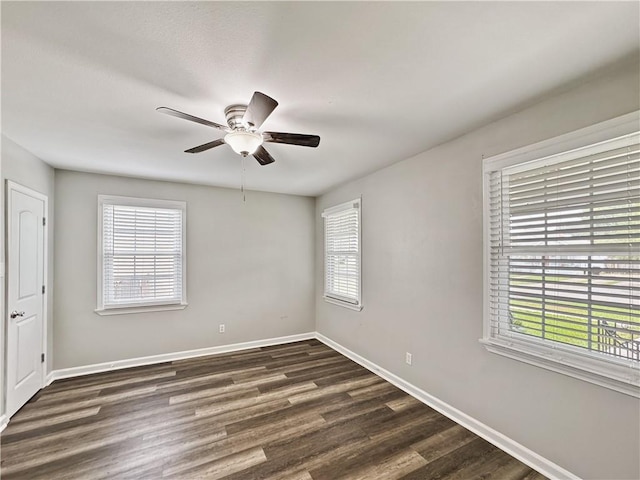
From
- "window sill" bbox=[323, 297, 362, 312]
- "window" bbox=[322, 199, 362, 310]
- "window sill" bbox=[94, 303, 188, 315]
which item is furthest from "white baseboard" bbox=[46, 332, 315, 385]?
"window" bbox=[322, 199, 362, 310]

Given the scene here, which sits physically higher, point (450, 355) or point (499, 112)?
point (499, 112)

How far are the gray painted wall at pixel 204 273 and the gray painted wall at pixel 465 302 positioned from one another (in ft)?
4.40

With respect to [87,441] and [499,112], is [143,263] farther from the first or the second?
[499,112]

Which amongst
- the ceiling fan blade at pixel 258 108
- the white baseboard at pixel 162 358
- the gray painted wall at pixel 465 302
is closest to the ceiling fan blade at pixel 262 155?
the ceiling fan blade at pixel 258 108

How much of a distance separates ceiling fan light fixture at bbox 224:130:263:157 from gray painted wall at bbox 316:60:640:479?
1750mm

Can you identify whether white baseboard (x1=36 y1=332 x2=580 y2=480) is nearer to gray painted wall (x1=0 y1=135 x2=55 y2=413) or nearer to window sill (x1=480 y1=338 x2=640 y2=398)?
gray painted wall (x1=0 y1=135 x2=55 y2=413)

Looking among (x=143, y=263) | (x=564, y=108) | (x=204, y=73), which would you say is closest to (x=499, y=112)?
(x=564, y=108)

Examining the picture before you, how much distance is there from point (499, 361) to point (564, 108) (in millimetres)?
1845

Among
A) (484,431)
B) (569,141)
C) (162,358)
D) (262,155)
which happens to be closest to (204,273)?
(162,358)

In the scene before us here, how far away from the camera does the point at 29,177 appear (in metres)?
2.86

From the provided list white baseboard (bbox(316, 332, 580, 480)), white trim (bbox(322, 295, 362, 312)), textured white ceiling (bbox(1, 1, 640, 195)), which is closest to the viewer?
textured white ceiling (bbox(1, 1, 640, 195))

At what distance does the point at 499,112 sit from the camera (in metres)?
2.09

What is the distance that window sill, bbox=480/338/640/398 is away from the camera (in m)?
1.57

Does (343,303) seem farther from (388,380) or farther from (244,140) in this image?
(244,140)
